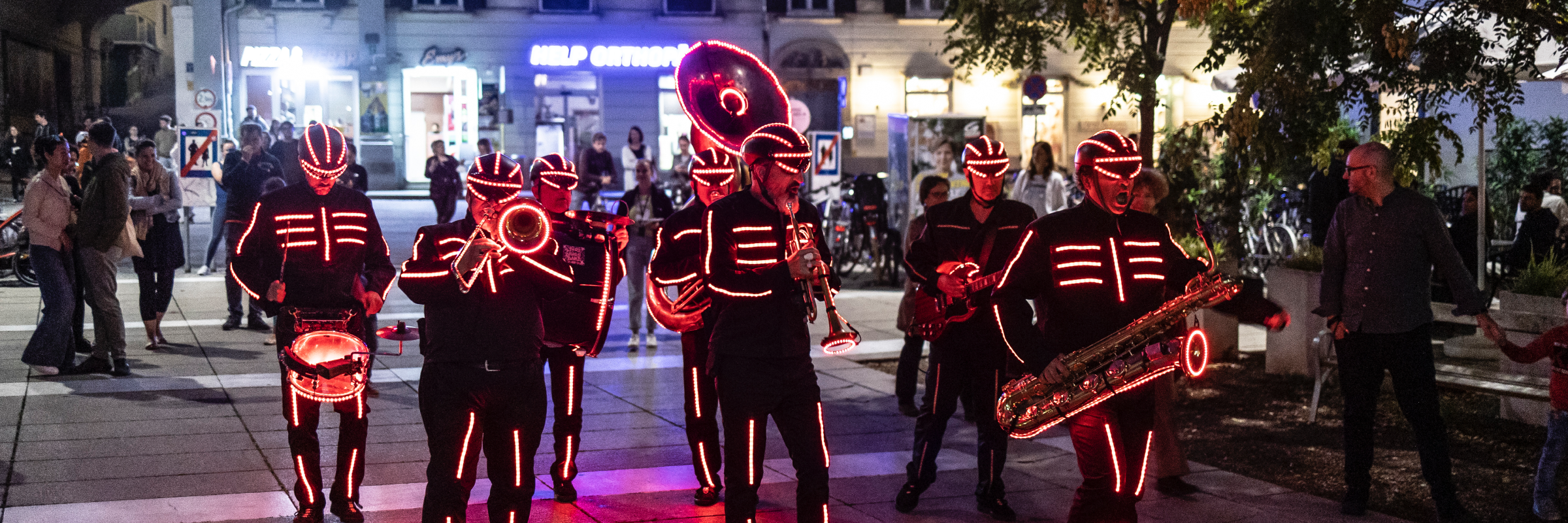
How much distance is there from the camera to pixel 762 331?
4.65 meters

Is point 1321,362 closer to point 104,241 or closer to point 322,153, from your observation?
point 322,153

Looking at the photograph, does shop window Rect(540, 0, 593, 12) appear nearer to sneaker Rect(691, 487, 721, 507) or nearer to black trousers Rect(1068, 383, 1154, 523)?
sneaker Rect(691, 487, 721, 507)

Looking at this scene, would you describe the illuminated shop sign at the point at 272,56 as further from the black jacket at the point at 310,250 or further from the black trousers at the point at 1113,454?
the black trousers at the point at 1113,454

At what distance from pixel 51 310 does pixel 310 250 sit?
4799 mm

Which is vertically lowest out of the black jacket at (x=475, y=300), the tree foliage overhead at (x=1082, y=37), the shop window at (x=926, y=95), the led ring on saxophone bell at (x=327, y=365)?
the led ring on saxophone bell at (x=327, y=365)

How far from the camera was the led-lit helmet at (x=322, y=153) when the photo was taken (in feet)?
18.8

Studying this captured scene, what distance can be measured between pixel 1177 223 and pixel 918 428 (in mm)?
5101

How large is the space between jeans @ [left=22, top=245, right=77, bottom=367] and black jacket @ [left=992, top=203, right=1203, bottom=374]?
733cm

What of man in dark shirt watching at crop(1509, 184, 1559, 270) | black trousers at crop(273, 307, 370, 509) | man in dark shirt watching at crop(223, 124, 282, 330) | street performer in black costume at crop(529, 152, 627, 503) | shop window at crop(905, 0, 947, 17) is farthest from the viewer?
shop window at crop(905, 0, 947, 17)

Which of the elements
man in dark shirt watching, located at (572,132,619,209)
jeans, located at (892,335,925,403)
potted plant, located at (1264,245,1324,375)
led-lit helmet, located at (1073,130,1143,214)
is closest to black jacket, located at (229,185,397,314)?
led-lit helmet, located at (1073,130,1143,214)

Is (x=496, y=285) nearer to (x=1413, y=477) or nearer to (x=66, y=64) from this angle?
(x=1413, y=477)

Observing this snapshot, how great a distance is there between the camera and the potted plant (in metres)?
10.2

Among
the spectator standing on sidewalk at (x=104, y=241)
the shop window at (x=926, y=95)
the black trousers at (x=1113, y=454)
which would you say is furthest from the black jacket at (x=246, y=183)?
the shop window at (x=926, y=95)

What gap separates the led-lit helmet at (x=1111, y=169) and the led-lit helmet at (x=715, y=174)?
1.91 m
